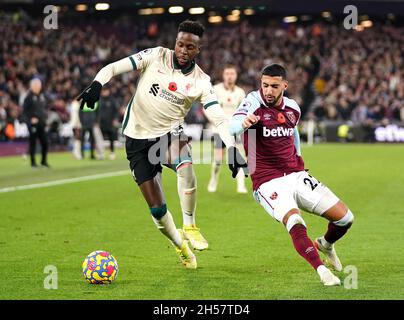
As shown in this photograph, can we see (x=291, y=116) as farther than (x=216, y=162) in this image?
No

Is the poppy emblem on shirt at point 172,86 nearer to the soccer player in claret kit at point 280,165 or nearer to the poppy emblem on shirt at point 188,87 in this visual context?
the poppy emblem on shirt at point 188,87

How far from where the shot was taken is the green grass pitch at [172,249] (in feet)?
27.5

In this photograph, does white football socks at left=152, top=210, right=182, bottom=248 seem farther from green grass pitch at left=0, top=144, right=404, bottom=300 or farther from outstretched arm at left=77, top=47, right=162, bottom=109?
outstretched arm at left=77, top=47, right=162, bottom=109

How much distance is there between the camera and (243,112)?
349 inches

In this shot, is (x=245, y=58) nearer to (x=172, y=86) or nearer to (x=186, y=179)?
(x=186, y=179)

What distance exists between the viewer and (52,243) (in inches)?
449

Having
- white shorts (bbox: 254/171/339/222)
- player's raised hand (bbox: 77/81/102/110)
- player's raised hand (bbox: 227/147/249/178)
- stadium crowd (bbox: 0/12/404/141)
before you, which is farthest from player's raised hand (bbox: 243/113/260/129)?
stadium crowd (bbox: 0/12/404/141)

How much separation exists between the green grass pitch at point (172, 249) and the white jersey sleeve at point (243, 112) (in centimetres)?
148

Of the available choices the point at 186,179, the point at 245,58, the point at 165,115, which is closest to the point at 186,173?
the point at 186,179

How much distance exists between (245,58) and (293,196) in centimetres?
3781

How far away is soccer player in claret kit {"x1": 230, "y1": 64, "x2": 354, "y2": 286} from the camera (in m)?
8.77
